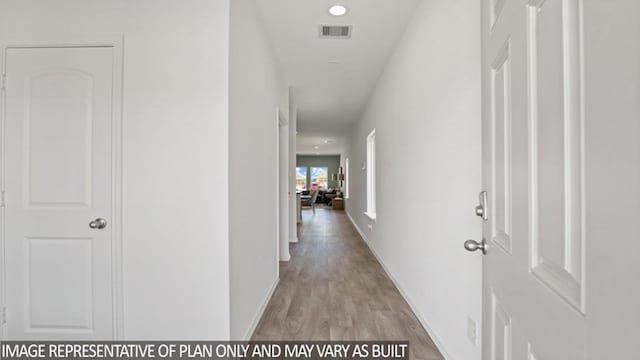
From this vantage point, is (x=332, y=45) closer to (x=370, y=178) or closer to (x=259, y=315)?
(x=259, y=315)

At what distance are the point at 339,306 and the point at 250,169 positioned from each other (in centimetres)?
147

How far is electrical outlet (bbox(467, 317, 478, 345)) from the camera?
1.72m

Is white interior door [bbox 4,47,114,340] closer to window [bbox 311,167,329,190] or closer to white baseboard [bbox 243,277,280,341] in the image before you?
white baseboard [bbox 243,277,280,341]

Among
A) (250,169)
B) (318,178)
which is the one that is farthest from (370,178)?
(318,178)

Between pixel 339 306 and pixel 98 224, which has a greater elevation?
pixel 98 224

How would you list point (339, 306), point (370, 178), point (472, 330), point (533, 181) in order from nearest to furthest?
point (533, 181) < point (472, 330) < point (339, 306) < point (370, 178)

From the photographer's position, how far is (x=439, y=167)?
224 cm

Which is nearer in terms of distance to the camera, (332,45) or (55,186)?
(55,186)

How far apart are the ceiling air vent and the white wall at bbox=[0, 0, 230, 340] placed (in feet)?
4.40

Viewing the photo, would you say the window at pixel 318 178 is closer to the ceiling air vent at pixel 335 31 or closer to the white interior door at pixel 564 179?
the ceiling air vent at pixel 335 31

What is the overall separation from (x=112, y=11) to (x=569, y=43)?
237cm

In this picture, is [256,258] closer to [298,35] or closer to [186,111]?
[186,111]

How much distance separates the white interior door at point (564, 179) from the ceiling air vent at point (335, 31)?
91.0 inches

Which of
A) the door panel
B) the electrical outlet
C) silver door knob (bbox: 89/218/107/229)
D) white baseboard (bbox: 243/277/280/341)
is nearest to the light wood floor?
white baseboard (bbox: 243/277/280/341)
